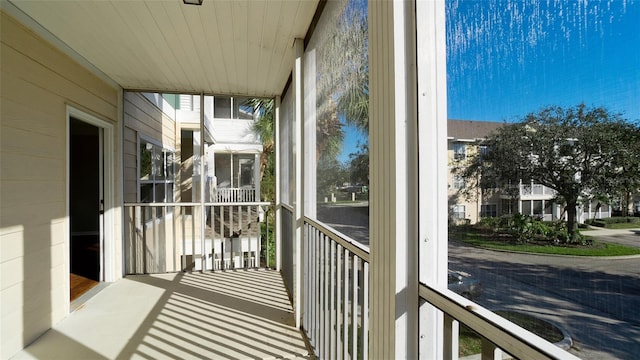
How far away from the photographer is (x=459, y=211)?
0.78 meters

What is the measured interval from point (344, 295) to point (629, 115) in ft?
4.74

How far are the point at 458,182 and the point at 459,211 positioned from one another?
73 mm

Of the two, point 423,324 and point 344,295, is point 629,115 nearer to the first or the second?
point 423,324

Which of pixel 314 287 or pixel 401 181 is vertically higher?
pixel 401 181

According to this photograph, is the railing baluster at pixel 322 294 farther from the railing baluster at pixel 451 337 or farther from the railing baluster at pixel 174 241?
the railing baluster at pixel 174 241

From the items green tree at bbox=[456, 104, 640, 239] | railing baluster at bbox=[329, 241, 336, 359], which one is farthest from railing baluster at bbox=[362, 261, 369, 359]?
green tree at bbox=[456, 104, 640, 239]

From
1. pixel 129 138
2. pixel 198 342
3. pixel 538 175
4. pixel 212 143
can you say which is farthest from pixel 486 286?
pixel 212 143

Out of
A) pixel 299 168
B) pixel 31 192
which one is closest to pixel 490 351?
pixel 299 168

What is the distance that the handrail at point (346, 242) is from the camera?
4.54 ft

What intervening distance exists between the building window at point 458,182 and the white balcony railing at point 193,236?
4086mm

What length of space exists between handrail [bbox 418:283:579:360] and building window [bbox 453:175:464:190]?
27 centimetres

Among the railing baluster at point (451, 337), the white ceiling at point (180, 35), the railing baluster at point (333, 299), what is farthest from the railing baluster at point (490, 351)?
the white ceiling at point (180, 35)

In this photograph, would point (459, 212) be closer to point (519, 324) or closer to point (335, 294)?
point (519, 324)

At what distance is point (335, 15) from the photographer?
1.81 meters
